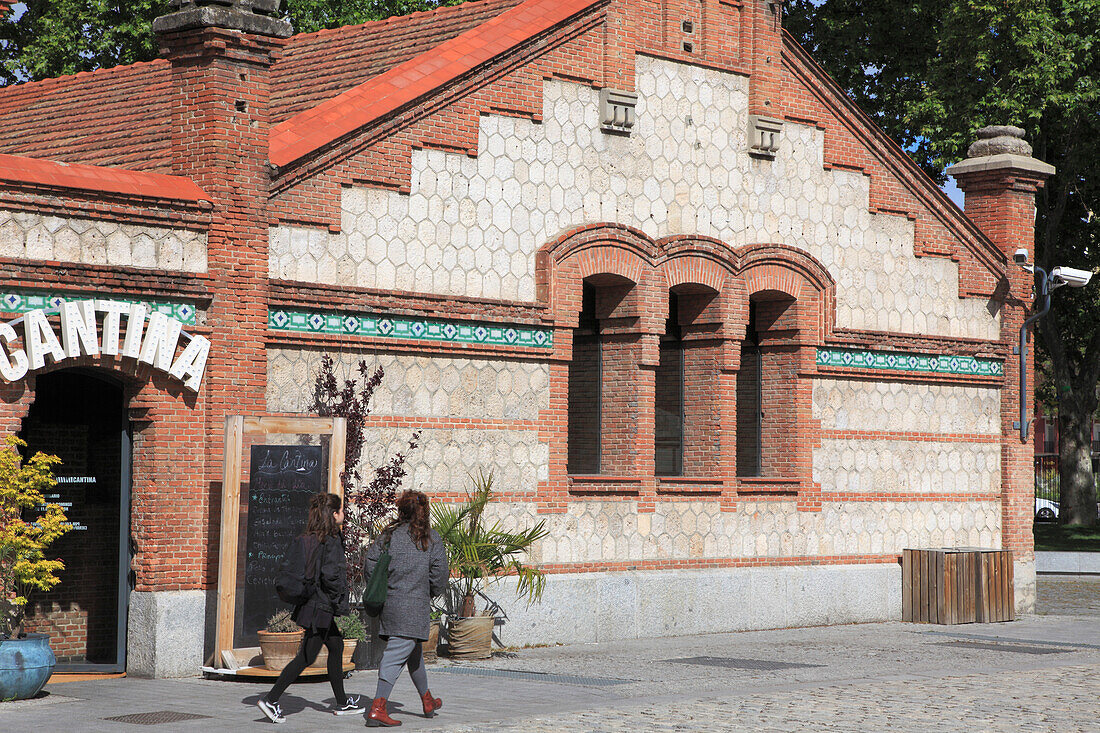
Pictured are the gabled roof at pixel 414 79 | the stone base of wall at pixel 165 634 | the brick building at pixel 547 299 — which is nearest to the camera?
the stone base of wall at pixel 165 634

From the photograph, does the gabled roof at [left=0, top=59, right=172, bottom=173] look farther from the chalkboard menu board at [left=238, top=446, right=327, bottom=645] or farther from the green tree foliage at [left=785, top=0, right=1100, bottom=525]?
the green tree foliage at [left=785, top=0, right=1100, bottom=525]

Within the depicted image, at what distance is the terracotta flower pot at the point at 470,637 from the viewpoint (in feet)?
49.9

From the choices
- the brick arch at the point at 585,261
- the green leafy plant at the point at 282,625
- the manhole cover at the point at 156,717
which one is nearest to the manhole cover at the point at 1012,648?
the brick arch at the point at 585,261

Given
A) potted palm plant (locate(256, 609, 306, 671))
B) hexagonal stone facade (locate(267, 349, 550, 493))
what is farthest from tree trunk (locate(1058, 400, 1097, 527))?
potted palm plant (locate(256, 609, 306, 671))

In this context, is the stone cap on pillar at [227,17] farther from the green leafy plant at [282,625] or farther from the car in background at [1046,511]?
the car in background at [1046,511]

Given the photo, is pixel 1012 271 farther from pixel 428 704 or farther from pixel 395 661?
pixel 395 661

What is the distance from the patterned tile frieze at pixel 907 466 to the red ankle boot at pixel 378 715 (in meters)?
10.0

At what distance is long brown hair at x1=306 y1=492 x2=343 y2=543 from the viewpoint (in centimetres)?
1152

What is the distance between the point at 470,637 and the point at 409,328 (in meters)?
3.34

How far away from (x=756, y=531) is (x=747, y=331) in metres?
2.82

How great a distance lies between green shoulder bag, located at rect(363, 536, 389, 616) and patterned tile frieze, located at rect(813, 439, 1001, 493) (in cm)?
969

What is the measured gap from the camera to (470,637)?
50.0ft

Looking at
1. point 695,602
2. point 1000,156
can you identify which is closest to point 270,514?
point 695,602

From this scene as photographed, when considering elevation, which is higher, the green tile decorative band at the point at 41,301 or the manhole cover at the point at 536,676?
the green tile decorative band at the point at 41,301
